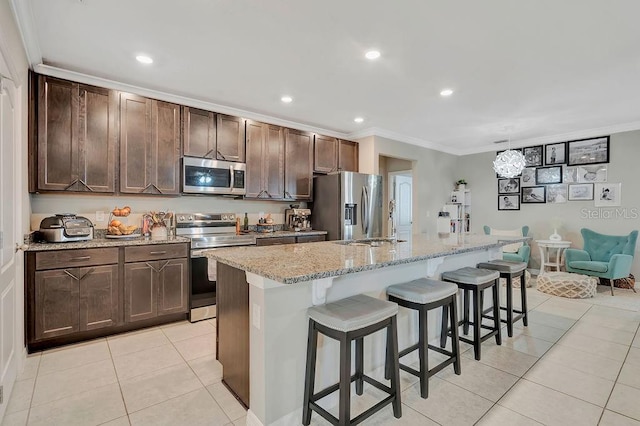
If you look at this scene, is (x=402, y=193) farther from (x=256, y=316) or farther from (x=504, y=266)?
(x=256, y=316)

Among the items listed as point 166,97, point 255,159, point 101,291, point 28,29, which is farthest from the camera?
point 255,159

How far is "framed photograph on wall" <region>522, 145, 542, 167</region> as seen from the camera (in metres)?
5.88

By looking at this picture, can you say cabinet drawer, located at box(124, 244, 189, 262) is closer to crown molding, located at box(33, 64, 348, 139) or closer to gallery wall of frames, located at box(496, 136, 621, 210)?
crown molding, located at box(33, 64, 348, 139)

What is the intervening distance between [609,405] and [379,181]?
3665 mm

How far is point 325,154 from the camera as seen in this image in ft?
16.9

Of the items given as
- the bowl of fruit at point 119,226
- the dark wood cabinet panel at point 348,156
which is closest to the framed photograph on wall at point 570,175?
the dark wood cabinet panel at point 348,156

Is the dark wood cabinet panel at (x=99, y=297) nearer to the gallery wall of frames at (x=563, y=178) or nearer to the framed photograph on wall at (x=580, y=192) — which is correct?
the gallery wall of frames at (x=563, y=178)

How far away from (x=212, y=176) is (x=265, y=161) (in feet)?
2.69

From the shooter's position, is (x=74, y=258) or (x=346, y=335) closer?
(x=346, y=335)

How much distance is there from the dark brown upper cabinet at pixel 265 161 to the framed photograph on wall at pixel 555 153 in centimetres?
481

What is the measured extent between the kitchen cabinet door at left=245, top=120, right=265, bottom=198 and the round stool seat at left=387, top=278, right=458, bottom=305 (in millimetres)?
2665

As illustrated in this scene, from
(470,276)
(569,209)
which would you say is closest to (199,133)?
(470,276)

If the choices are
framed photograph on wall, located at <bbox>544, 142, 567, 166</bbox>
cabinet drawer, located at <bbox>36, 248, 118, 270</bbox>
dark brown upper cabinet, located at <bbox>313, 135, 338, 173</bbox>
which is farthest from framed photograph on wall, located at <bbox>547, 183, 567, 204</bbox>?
cabinet drawer, located at <bbox>36, 248, 118, 270</bbox>

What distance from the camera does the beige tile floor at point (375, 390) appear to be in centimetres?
188
